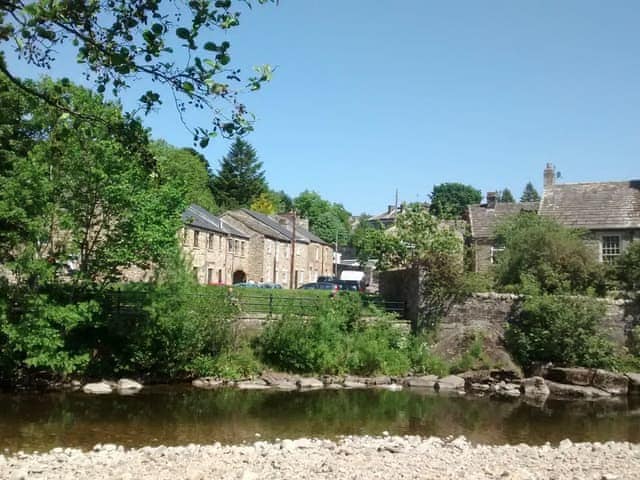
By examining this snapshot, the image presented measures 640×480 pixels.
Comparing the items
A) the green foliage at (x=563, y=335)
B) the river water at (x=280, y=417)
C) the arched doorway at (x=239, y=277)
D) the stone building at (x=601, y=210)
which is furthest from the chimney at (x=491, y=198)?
the river water at (x=280, y=417)

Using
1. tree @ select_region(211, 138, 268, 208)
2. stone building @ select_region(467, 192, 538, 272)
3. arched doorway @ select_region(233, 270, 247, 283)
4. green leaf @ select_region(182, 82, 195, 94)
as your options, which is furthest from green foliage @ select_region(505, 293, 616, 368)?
tree @ select_region(211, 138, 268, 208)

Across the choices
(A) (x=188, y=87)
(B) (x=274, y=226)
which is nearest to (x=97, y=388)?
→ (A) (x=188, y=87)

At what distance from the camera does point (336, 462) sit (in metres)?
10.2

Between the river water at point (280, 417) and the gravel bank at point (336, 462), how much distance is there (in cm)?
204

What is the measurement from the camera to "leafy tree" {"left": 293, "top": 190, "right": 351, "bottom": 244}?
9544cm

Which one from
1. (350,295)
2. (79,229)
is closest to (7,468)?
(79,229)

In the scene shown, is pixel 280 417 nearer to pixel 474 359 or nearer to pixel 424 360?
pixel 424 360

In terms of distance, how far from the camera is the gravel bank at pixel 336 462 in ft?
30.4

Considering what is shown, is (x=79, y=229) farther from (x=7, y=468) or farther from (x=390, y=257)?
(x=390, y=257)

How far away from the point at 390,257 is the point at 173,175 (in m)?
16.4

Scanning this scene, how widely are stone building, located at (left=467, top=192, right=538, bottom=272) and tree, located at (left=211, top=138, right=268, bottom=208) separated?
36.7 metres

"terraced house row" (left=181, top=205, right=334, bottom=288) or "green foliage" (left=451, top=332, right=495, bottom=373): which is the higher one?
"terraced house row" (left=181, top=205, right=334, bottom=288)

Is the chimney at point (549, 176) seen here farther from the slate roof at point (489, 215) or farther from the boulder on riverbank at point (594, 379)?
the boulder on riverbank at point (594, 379)

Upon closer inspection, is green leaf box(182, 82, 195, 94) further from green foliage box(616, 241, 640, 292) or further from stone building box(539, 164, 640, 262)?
stone building box(539, 164, 640, 262)
